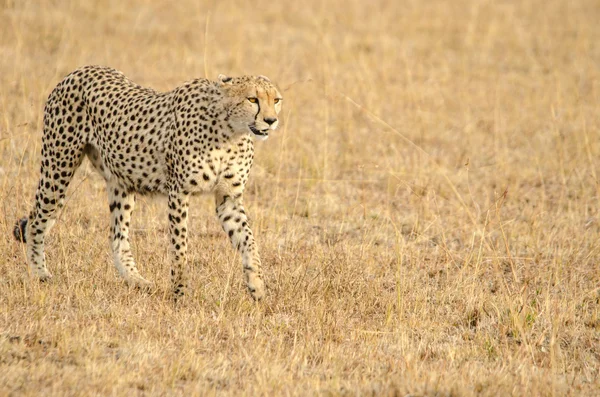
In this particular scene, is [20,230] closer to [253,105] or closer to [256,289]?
[256,289]

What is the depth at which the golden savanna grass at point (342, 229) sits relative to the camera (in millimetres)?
4270

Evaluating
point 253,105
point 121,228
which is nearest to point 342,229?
point 121,228

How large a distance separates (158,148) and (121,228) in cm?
64

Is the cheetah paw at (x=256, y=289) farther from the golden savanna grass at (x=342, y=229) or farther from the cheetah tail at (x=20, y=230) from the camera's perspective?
the cheetah tail at (x=20, y=230)

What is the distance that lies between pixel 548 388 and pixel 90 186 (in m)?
4.04

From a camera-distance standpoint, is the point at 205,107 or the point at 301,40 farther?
the point at 301,40

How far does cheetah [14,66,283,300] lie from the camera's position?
4.93 metres

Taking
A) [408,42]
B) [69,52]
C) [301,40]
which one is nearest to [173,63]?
[69,52]

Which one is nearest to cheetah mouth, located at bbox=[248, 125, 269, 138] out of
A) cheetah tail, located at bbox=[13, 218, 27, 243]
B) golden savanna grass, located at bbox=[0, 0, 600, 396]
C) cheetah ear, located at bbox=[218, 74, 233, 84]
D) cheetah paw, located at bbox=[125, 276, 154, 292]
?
cheetah ear, located at bbox=[218, 74, 233, 84]

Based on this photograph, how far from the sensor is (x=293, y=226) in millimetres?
6430

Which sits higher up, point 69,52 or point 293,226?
point 69,52

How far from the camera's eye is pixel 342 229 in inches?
256

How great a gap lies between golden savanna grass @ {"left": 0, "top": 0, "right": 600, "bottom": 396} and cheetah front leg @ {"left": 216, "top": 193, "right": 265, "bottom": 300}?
10 cm

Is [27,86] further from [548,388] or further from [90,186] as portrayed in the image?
[548,388]
